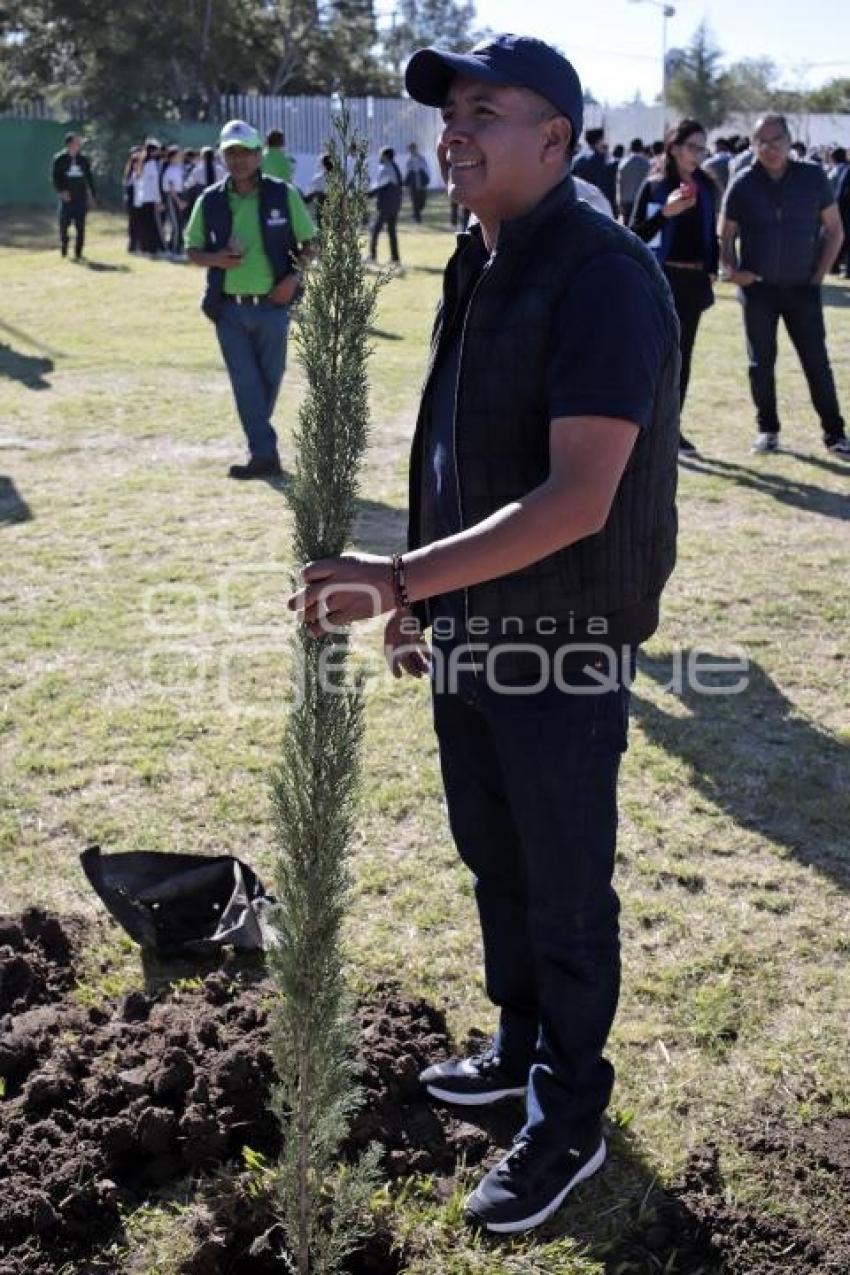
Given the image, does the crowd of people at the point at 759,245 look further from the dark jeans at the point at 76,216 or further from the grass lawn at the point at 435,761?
the dark jeans at the point at 76,216

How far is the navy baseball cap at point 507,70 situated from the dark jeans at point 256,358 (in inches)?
254

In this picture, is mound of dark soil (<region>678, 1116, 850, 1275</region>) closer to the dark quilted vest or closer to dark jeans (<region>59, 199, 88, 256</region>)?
the dark quilted vest

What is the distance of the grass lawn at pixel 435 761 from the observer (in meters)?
3.26

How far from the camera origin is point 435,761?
4.93m

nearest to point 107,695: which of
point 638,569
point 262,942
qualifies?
point 262,942

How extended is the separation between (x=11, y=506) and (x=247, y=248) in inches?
88.3

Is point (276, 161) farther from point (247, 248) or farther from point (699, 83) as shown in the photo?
point (699, 83)

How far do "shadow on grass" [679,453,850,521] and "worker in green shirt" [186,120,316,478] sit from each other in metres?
3.06

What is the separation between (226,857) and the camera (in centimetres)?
395

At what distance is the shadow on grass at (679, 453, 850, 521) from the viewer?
825 centimetres

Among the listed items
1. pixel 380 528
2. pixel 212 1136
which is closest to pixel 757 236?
pixel 380 528

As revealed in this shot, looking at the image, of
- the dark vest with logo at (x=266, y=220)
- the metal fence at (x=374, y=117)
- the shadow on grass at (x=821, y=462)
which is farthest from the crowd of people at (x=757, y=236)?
the metal fence at (x=374, y=117)

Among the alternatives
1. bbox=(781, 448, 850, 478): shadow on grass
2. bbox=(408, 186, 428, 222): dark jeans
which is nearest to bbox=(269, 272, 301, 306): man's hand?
bbox=(781, 448, 850, 478): shadow on grass

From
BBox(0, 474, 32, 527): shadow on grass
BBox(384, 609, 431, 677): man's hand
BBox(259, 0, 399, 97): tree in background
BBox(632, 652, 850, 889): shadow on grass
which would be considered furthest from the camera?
BBox(259, 0, 399, 97): tree in background
